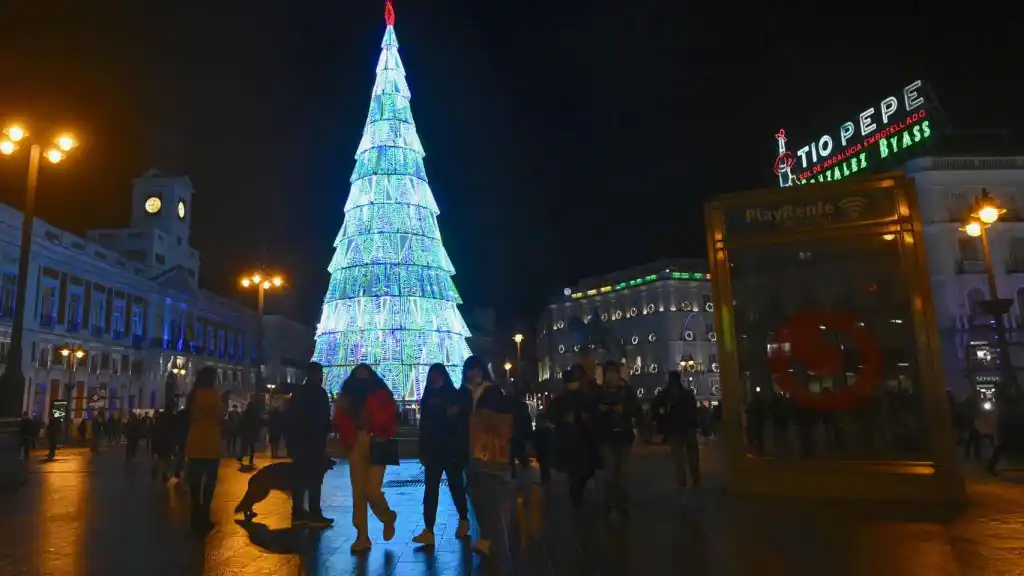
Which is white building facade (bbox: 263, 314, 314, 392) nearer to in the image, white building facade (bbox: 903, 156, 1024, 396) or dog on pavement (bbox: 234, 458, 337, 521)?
white building facade (bbox: 903, 156, 1024, 396)

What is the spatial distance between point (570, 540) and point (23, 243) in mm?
12981

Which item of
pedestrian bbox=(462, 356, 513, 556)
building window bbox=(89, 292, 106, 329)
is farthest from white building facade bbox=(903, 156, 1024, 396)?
building window bbox=(89, 292, 106, 329)

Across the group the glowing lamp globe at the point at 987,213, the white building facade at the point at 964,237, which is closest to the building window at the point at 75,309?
the glowing lamp globe at the point at 987,213

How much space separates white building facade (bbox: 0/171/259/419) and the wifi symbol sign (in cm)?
2745

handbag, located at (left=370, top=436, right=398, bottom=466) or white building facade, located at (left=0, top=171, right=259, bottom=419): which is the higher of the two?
white building facade, located at (left=0, top=171, right=259, bottom=419)

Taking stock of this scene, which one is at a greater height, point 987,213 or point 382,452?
point 987,213

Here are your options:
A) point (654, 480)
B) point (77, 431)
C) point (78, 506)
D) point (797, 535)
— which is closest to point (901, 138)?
point (654, 480)

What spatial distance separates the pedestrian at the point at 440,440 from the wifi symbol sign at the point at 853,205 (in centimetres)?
646

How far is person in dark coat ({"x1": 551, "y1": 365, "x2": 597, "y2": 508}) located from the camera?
Result: 8.84m

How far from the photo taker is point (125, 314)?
5084 centimetres

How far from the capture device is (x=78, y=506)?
10062 mm

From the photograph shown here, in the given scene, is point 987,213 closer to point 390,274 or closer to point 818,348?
point 818,348

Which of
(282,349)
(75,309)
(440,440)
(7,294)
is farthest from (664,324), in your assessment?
(440,440)

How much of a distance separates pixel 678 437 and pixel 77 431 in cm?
3459
